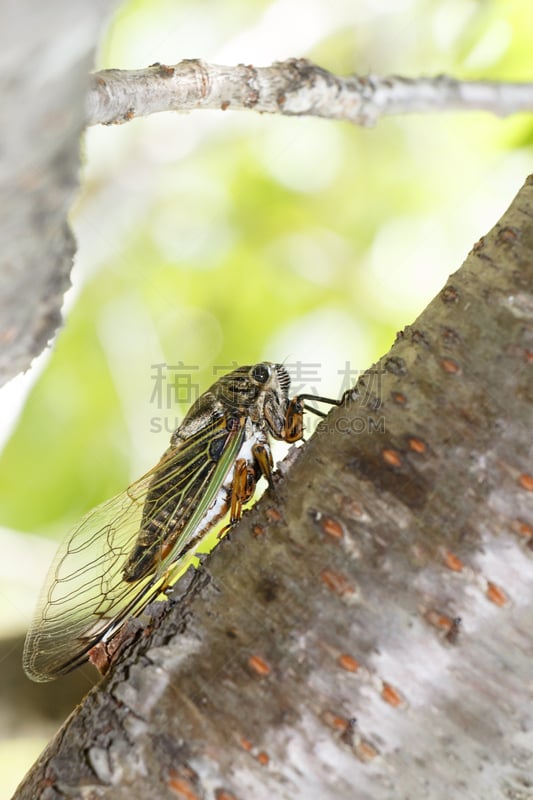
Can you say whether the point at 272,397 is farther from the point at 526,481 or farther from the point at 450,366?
the point at 526,481

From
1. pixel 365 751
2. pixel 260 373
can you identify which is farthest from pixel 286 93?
pixel 365 751

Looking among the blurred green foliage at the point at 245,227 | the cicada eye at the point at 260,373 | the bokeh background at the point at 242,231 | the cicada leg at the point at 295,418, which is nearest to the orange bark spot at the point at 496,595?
the cicada leg at the point at 295,418

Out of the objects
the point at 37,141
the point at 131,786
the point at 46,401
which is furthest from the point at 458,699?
the point at 46,401

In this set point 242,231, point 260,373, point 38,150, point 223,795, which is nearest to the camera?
point 38,150

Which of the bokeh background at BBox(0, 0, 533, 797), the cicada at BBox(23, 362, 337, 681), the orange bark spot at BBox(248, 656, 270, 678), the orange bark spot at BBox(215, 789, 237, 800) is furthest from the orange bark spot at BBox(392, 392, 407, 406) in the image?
the bokeh background at BBox(0, 0, 533, 797)

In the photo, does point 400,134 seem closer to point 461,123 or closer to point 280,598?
point 461,123

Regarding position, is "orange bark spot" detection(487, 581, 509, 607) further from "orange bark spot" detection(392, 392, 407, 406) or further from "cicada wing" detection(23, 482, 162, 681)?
"cicada wing" detection(23, 482, 162, 681)

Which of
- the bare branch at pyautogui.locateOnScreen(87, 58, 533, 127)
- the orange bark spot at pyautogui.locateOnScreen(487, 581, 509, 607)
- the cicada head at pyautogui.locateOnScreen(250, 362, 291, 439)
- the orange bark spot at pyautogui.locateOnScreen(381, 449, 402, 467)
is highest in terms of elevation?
the bare branch at pyautogui.locateOnScreen(87, 58, 533, 127)
